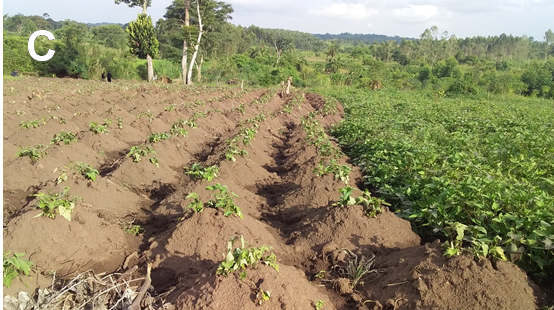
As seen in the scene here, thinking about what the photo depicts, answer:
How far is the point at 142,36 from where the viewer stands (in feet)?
103

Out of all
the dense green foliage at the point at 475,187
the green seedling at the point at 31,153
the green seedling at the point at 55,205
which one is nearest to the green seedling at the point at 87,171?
the green seedling at the point at 31,153

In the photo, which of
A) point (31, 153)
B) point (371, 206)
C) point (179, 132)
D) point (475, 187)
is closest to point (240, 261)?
point (371, 206)

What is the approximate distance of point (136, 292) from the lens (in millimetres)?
3668

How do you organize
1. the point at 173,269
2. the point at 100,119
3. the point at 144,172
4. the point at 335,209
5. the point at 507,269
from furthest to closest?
the point at 100,119 → the point at 144,172 → the point at 335,209 → the point at 173,269 → the point at 507,269

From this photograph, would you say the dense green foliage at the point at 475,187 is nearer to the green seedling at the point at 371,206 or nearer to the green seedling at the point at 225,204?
the green seedling at the point at 371,206

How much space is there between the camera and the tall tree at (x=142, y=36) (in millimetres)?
31203

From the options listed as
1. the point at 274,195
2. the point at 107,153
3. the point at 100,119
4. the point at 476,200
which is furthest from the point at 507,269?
the point at 100,119

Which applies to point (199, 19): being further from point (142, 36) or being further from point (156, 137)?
point (156, 137)

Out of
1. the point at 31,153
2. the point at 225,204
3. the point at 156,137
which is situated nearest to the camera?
the point at 225,204

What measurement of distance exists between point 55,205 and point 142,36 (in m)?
30.0

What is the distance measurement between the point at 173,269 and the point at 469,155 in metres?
6.25

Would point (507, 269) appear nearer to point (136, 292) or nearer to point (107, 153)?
point (136, 292)

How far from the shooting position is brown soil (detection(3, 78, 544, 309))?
3.44 metres

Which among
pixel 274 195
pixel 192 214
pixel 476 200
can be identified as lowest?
pixel 274 195
